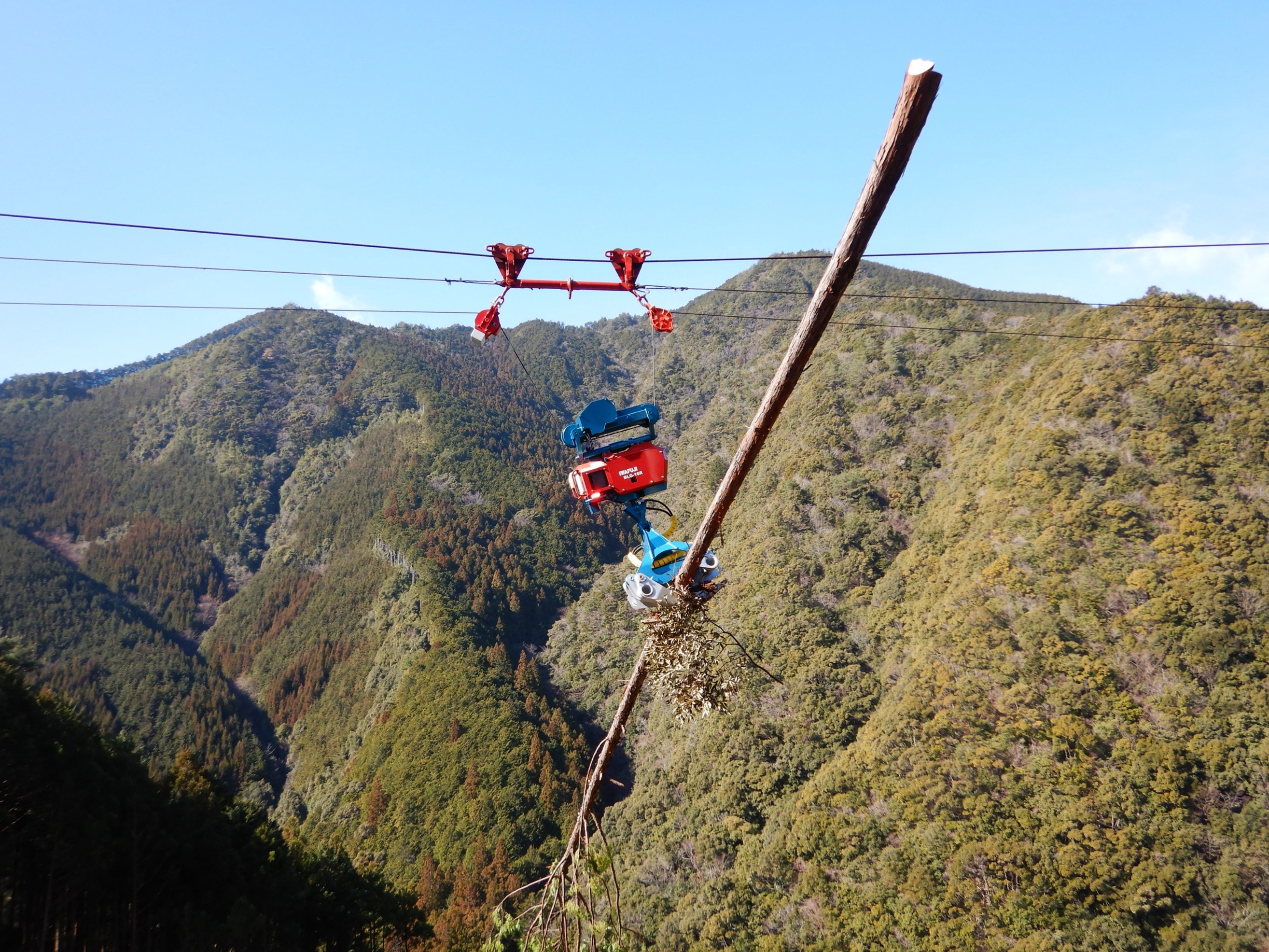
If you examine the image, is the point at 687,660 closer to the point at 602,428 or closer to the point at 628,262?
the point at 602,428

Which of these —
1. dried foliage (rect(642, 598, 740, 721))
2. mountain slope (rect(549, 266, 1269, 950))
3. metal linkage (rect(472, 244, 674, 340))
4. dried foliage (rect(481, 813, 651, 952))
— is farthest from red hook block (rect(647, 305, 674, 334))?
mountain slope (rect(549, 266, 1269, 950))

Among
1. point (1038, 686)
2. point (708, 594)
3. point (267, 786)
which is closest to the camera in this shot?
point (708, 594)

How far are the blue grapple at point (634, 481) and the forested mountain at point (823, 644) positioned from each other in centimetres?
339

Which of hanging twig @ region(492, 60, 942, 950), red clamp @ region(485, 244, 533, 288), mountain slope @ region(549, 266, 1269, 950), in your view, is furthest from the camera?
mountain slope @ region(549, 266, 1269, 950)

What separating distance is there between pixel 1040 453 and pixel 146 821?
45.3m

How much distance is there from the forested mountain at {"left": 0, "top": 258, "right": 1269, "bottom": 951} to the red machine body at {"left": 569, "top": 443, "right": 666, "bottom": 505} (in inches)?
160

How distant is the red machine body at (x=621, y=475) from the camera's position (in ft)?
Answer: 20.2

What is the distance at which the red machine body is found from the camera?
614 cm

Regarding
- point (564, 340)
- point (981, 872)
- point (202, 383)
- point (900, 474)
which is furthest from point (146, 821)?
point (202, 383)

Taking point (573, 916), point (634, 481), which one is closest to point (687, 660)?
point (634, 481)

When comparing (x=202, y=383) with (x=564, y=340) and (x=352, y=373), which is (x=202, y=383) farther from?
(x=564, y=340)

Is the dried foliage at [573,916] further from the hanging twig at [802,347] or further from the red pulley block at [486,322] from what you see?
the red pulley block at [486,322]

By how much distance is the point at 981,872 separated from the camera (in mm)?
21969

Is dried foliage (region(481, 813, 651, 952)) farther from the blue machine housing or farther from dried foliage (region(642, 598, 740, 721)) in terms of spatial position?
the blue machine housing
